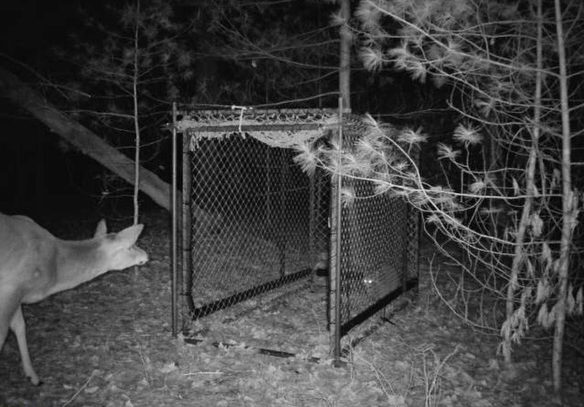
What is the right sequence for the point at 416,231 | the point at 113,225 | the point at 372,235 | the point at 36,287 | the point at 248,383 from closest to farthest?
the point at 36,287, the point at 248,383, the point at 372,235, the point at 416,231, the point at 113,225

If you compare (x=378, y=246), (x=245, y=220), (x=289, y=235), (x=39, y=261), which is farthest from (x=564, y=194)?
(x=289, y=235)

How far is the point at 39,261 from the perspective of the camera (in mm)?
3641

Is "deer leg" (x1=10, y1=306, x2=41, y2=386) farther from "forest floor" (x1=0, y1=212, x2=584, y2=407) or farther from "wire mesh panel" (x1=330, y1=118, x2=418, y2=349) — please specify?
"wire mesh panel" (x1=330, y1=118, x2=418, y2=349)

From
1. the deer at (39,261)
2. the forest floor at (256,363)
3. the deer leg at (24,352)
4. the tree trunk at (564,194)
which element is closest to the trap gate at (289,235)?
the forest floor at (256,363)

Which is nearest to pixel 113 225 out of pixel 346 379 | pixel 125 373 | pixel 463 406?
pixel 125 373

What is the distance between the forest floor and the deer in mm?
628

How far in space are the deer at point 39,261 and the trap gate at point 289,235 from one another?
1.01m

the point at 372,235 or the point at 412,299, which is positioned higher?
the point at 372,235

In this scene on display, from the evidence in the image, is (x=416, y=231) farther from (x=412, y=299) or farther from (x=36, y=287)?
(x=36, y=287)

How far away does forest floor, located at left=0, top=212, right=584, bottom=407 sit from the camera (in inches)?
152

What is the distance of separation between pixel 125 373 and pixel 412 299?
4.21m

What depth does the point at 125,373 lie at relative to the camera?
4.19 m

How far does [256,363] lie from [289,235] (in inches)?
277

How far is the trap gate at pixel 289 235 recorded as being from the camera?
4473mm
